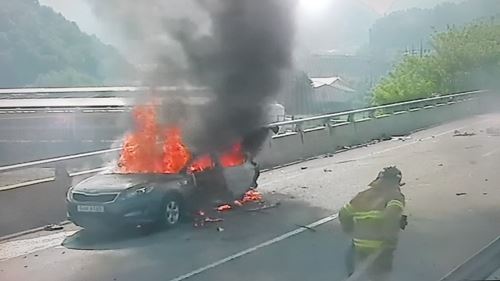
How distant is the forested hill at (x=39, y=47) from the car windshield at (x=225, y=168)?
8 cm

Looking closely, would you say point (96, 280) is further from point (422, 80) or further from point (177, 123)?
point (422, 80)

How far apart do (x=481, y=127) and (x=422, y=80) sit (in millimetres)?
18765

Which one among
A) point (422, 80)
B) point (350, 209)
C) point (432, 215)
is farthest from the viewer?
point (422, 80)

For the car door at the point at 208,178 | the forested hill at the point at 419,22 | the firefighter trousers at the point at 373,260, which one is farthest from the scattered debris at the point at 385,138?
the firefighter trousers at the point at 373,260

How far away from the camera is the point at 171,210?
11.5 m

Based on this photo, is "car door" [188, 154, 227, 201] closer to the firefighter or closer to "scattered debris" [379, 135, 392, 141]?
the firefighter

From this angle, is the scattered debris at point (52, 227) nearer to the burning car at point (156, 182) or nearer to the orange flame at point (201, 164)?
the burning car at point (156, 182)

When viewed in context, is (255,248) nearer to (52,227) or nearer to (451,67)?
(52,227)

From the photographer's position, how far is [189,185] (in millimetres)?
12008

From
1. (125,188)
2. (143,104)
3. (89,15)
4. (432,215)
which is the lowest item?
(432,215)

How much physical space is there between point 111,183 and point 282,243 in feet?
9.06

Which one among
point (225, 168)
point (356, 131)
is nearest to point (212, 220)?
point (225, 168)

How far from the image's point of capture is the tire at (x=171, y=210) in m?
11.4

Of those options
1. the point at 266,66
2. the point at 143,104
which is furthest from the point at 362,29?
the point at 143,104
